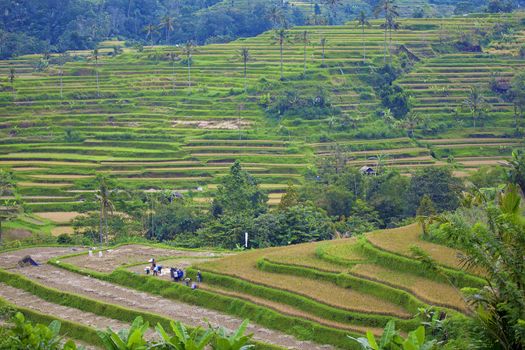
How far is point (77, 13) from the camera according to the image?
9538cm

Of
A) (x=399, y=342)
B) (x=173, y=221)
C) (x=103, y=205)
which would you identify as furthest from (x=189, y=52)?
(x=399, y=342)

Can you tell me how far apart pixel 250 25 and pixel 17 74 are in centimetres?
2883

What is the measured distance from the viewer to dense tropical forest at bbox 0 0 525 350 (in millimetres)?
22266

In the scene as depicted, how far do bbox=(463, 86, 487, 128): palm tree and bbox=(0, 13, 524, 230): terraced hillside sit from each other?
0.87m

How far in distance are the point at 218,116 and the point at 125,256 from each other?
26.8m

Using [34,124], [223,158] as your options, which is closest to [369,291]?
[223,158]

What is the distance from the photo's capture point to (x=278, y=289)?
27859 millimetres

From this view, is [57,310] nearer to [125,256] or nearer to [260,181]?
[125,256]

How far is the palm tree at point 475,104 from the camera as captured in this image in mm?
62031

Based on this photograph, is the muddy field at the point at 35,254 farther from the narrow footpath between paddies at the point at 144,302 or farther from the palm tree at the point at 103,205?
the palm tree at the point at 103,205

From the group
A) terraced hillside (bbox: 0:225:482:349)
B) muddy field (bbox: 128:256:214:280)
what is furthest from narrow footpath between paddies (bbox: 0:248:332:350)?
muddy field (bbox: 128:256:214:280)

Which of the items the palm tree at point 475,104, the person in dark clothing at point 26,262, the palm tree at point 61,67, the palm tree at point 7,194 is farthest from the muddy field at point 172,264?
the palm tree at point 61,67

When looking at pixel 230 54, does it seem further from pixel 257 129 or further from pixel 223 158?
pixel 223 158

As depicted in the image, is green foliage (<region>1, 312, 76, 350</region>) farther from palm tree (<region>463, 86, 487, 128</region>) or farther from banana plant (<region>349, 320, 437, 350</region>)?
palm tree (<region>463, 86, 487, 128</region>)
